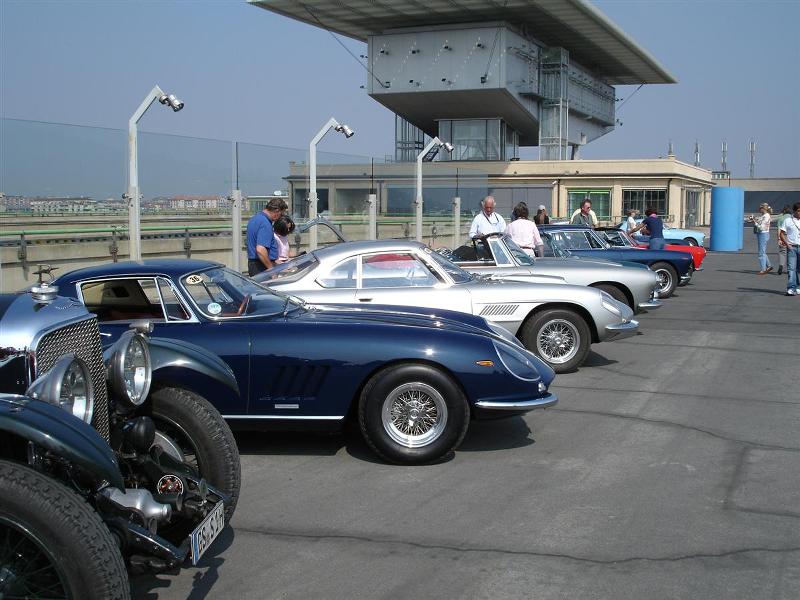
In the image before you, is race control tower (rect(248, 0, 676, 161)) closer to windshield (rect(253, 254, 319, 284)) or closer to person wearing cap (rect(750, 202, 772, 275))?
person wearing cap (rect(750, 202, 772, 275))

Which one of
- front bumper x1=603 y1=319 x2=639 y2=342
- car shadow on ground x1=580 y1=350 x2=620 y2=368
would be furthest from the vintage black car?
car shadow on ground x1=580 y1=350 x2=620 y2=368

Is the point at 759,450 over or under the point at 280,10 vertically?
under

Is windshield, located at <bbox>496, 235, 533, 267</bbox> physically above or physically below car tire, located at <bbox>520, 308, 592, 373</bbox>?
above

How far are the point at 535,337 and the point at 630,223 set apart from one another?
55.5 feet

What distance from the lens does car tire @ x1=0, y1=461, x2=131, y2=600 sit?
3.06 m

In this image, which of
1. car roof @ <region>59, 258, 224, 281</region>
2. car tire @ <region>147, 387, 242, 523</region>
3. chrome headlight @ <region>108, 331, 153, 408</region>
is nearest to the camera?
chrome headlight @ <region>108, 331, 153, 408</region>

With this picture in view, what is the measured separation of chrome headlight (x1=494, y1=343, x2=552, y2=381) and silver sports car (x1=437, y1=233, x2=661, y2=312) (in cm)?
472

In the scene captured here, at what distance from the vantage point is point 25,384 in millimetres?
3707

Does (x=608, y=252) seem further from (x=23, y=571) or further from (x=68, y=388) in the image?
(x=23, y=571)

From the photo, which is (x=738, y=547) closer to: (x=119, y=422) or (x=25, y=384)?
(x=119, y=422)

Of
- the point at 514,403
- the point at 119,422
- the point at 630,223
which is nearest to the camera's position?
the point at 119,422

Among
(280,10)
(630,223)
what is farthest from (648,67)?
(630,223)

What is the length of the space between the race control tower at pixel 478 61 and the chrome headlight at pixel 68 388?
47877mm

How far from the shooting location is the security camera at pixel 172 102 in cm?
1264
